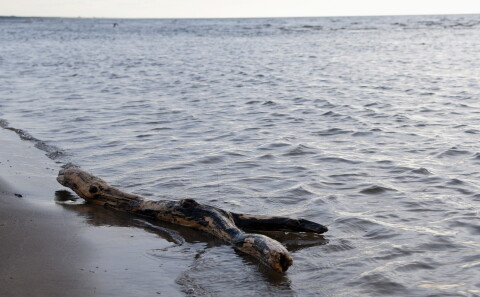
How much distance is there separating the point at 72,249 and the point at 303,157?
444cm

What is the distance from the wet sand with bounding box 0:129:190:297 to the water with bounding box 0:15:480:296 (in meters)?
0.29

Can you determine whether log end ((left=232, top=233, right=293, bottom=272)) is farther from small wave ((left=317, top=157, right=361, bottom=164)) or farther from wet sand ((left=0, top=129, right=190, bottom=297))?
small wave ((left=317, top=157, right=361, bottom=164))

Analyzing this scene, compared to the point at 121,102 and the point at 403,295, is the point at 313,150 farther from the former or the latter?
the point at 121,102

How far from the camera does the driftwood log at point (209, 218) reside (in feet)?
16.7

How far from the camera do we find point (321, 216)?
260 inches

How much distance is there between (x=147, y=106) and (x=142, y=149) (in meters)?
4.40

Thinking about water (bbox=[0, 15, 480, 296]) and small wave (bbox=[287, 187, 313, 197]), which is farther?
small wave (bbox=[287, 187, 313, 197])

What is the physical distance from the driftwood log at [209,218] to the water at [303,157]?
14cm

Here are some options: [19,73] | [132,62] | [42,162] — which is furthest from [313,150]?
[132,62]

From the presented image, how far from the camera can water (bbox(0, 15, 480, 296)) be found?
5238mm

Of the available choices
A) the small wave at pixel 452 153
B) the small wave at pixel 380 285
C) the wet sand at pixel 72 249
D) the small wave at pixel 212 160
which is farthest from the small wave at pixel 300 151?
the small wave at pixel 380 285

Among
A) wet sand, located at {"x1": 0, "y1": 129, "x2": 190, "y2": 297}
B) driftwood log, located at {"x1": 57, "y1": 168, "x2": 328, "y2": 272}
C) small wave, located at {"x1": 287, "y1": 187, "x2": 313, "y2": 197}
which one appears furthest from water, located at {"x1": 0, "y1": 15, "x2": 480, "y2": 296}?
wet sand, located at {"x1": 0, "y1": 129, "x2": 190, "y2": 297}

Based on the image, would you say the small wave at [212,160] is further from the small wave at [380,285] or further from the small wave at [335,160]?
the small wave at [380,285]

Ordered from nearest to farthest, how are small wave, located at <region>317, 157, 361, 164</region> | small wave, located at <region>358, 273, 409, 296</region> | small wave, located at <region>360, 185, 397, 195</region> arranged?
small wave, located at <region>358, 273, 409, 296</region>, small wave, located at <region>360, 185, 397, 195</region>, small wave, located at <region>317, 157, 361, 164</region>
